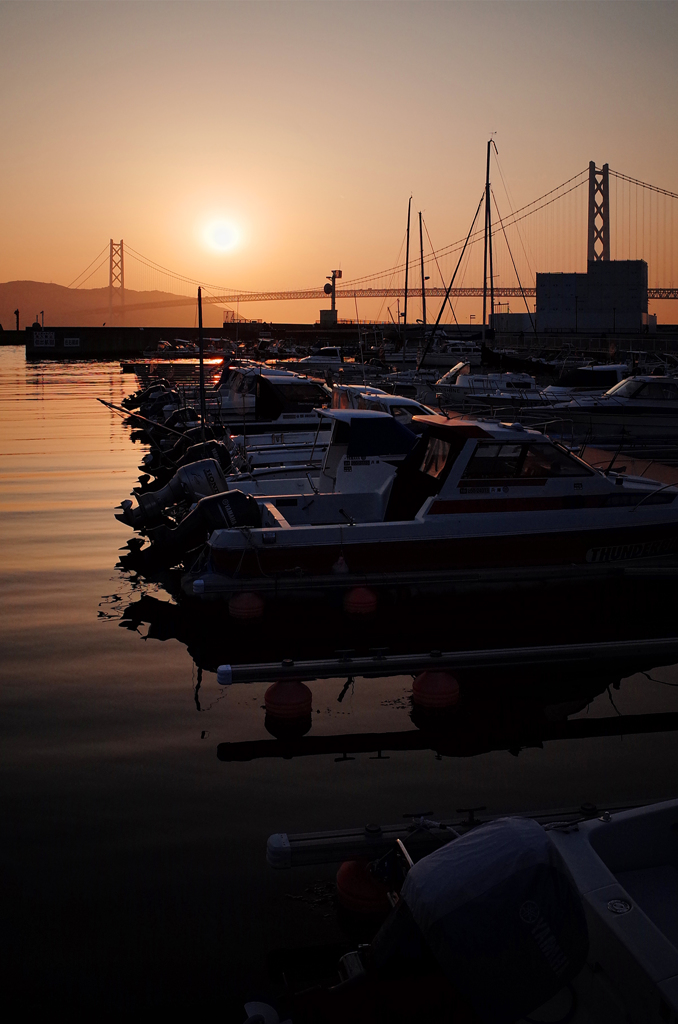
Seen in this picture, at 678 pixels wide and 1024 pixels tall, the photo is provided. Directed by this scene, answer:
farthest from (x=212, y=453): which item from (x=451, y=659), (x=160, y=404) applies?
(x=160, y=404)

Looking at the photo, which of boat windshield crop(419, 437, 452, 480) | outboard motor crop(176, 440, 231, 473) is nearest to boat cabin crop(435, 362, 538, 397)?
outboard motor crop(176, 440, 231, 473)

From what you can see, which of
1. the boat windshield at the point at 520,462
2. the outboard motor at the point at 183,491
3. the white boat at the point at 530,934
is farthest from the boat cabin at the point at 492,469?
the white boat at the point at 530,934

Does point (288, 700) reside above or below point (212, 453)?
below

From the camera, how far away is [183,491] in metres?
12.6

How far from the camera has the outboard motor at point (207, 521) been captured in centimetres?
1002

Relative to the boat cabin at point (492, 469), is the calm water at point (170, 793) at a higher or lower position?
lower

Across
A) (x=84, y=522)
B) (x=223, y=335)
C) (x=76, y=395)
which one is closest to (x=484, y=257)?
(x=76, y=395)

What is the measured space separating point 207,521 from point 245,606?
1276mm

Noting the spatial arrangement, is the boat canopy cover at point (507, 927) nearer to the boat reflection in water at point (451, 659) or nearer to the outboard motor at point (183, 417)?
the boat reflection in water at point (451, 659)

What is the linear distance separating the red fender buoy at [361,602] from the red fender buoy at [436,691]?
2159 mm

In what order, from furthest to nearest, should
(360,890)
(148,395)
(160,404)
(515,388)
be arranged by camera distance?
1. (148,395)
2. (515,388)
3. (160,404)
4. (360,890)

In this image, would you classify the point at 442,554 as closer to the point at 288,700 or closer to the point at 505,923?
the point at 288,700

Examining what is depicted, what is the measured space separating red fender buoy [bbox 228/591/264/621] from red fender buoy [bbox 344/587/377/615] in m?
0.97

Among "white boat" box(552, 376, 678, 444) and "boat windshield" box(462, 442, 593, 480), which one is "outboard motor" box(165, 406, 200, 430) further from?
"boat windshield" box(462, 442, 593, 480)
